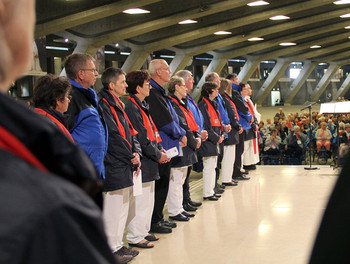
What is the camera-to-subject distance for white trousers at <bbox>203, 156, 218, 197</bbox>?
28.7 feet

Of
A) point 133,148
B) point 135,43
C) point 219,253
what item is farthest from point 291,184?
point 135,43

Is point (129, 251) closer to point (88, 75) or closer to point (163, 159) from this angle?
point (163, 159)

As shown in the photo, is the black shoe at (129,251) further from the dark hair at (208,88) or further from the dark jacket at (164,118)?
the dark hair at (208,88)

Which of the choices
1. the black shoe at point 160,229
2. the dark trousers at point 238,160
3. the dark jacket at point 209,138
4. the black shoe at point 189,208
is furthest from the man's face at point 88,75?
the dark trousers at point 238,160

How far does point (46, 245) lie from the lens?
61 centimetres

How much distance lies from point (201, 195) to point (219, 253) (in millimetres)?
3372

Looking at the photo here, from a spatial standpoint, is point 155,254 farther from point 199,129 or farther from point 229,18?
point 229,18

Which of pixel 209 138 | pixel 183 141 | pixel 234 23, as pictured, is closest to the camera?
pixel 183 141

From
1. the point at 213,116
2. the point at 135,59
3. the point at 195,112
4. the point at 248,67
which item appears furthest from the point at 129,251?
the point at 248,67

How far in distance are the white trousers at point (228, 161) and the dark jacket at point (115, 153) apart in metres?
4.70

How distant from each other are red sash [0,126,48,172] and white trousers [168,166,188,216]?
668 cm

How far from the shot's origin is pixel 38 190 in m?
0.61

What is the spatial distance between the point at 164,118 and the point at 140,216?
134 centimetres

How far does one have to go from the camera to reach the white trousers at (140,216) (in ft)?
19.9
